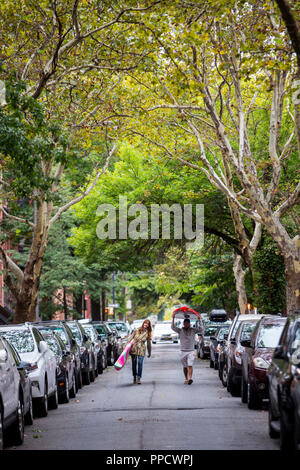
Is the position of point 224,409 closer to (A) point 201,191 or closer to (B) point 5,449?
(B) point 5,449

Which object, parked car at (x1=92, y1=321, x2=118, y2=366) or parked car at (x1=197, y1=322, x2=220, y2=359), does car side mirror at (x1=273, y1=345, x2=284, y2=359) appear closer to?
parked car at (x1=92, y1=321, x2=118, y2=366)

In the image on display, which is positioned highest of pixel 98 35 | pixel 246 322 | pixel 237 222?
pixel 98 35

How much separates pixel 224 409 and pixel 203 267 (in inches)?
922

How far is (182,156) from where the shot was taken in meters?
29.6

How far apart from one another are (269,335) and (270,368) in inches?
182

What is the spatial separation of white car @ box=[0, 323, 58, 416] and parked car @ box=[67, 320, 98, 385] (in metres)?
5.54

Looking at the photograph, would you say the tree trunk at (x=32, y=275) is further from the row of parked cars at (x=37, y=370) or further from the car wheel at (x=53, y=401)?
the car wheel at (x=53, y=401)

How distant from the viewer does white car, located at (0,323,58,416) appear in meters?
13.8

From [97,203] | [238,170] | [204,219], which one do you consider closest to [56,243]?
[97,203]

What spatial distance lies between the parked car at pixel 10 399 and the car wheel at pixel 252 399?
15.4ft

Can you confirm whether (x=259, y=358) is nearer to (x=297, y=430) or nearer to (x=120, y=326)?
(x=297, y=430)

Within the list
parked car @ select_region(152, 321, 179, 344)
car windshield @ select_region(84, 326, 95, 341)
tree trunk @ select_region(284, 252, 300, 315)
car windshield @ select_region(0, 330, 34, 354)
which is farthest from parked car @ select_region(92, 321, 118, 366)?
parked car @ select_region(152, 321, 179, 344)

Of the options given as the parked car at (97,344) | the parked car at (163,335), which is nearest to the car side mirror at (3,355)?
the parked car at (97,344)

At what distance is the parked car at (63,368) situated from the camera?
16641 mm
